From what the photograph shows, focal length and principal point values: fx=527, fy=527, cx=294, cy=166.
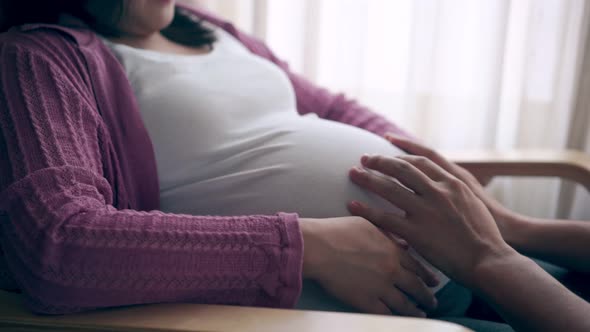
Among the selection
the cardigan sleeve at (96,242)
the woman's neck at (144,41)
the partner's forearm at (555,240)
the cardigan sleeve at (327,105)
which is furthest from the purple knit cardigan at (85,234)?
the cardigan sleeve at (327,105)

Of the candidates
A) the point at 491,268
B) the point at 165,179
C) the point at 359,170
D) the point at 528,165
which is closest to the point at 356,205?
the point at 359,170

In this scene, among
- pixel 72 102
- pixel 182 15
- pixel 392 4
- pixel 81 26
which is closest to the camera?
pixel 72 102

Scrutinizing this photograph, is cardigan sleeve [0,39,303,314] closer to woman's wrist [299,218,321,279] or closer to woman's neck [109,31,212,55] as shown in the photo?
woman's wrist [299,218,321,279]

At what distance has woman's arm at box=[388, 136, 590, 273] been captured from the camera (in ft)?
3.01

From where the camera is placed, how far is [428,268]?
80cm

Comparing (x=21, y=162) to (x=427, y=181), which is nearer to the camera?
(x=21, y=162)

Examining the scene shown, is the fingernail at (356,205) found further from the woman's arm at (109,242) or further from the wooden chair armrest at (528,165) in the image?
the wooden chair armrest at (528,165)

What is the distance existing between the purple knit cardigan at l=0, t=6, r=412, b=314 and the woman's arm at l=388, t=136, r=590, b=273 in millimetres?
433

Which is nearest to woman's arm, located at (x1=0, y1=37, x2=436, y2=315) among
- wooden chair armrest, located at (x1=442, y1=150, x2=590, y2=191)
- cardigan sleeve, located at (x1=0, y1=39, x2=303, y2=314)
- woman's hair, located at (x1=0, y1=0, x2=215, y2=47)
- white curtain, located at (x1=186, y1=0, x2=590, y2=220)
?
cardigan sleeve, located at (x1=0, y1=39, x2=303, y2=314)

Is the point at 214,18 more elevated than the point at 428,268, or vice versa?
the point at 214,18

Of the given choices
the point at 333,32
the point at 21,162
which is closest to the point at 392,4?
the point at 333,32

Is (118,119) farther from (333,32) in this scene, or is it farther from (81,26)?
(333,32)

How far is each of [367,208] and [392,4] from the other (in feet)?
3.64

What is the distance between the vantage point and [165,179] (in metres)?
0.86
